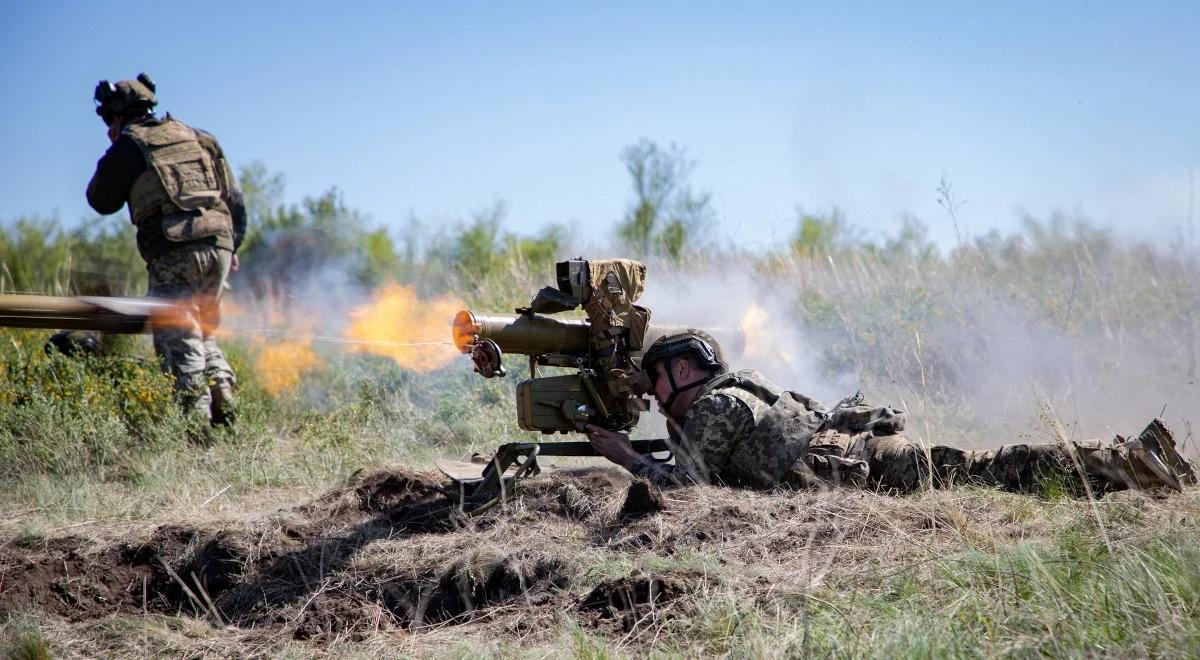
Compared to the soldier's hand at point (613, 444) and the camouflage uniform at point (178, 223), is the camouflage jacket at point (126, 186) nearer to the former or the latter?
the camouflage uniform at point (178, 223)

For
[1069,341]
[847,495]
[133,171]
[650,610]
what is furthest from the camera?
[1069,341]

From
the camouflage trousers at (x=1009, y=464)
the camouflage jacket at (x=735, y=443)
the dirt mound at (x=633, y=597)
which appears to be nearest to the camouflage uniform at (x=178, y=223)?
the camouflage jacket at (x=735, y=443)

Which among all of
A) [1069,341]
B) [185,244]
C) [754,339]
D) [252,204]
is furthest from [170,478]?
[252,204]

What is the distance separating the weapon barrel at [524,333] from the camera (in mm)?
4914

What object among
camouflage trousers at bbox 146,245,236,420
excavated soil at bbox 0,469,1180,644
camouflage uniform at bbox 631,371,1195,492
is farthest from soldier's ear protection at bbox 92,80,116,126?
camouflage uniform at bbox 631,371,1195,492

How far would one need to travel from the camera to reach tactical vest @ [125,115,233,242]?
7.56 meters

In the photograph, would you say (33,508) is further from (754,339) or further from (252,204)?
(252,204)

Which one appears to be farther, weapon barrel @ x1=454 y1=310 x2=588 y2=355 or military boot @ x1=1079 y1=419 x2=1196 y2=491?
weapon barrel @ x1=454 y1=310 x2=588 y2=355

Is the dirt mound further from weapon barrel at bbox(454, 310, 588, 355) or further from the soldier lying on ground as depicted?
weapon barrel at bbox(454, 310, 588, 355)

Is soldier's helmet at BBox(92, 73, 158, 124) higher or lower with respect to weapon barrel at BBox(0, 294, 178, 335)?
higher

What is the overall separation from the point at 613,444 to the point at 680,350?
68cm

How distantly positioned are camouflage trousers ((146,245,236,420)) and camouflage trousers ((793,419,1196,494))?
16.1 ft

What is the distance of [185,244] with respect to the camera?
7.68 m

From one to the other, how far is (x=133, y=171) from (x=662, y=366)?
471 cm
